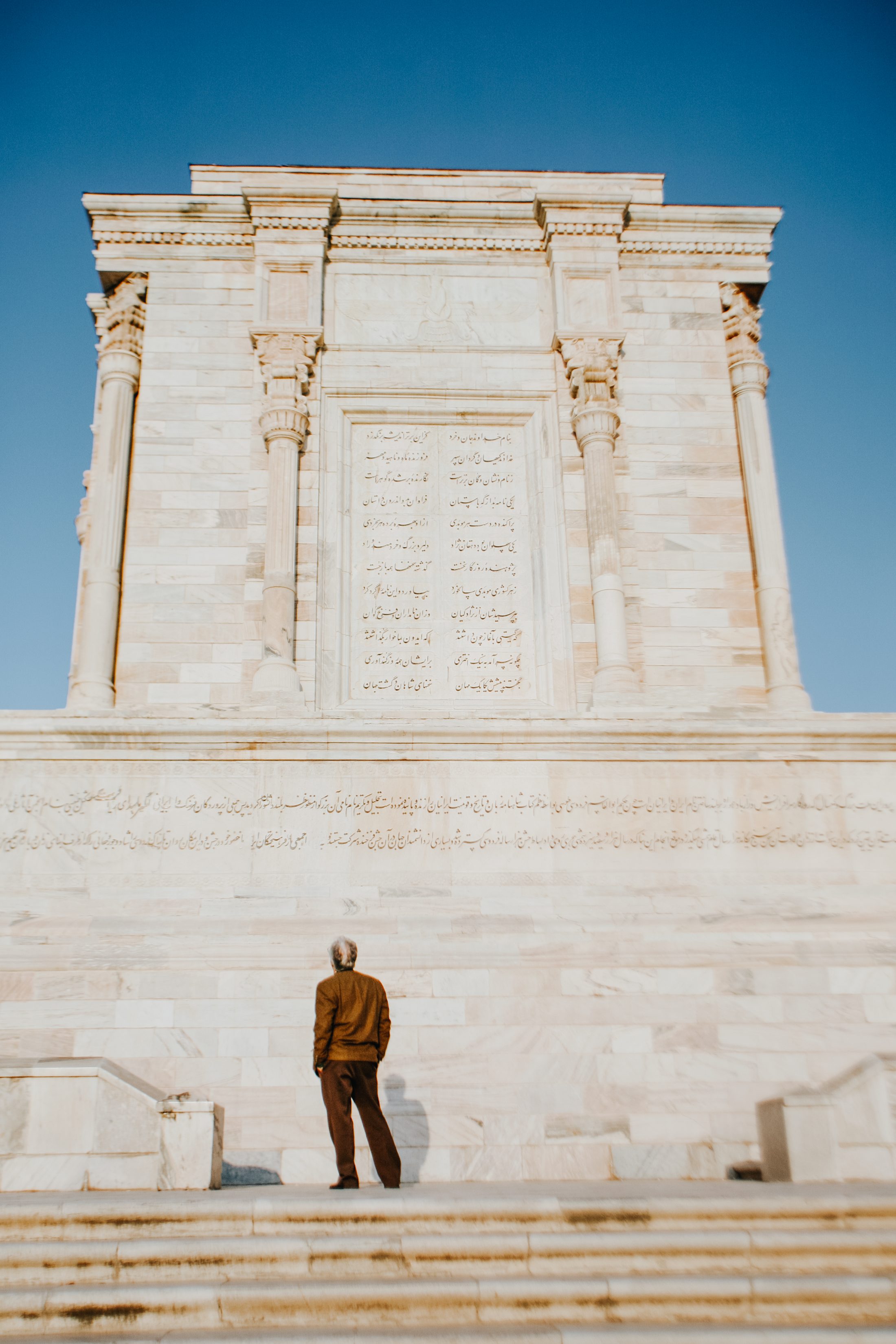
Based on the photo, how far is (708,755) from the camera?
1152 cm

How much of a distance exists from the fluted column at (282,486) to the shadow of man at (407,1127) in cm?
575

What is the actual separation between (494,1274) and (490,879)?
4943 millimetres

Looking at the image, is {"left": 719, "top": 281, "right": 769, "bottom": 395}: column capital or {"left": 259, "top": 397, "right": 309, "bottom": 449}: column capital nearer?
{"left": 259, "top": 397, "right": 309, "bottom": 449}: column capital

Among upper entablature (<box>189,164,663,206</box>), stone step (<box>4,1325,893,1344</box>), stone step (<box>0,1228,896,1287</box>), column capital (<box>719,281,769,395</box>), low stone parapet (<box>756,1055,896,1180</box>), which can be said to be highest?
upper entablature (<box>189,164,663,206</box>)

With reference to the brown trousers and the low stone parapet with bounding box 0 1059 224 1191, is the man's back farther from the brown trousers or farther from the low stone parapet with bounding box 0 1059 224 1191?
the low stone parapet with bounding box 0 1059 224 1191

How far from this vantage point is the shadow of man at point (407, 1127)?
8711mm

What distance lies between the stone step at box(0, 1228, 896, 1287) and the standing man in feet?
4.22

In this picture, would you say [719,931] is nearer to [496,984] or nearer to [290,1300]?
[496,984]

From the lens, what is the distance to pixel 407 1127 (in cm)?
888

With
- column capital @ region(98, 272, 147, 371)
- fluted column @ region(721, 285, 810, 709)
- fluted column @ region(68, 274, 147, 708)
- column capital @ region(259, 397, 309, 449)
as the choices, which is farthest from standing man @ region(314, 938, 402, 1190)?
column capital @ region(98, 272, 147, 371)

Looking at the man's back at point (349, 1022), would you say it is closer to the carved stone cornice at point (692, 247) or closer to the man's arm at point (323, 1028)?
the man's arm at point (323, 1028)

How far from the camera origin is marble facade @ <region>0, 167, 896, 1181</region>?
940cm

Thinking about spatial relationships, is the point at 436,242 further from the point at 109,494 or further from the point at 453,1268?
the point at 453,1268

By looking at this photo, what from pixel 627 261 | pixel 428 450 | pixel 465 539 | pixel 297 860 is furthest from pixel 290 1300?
pixel 627 261
